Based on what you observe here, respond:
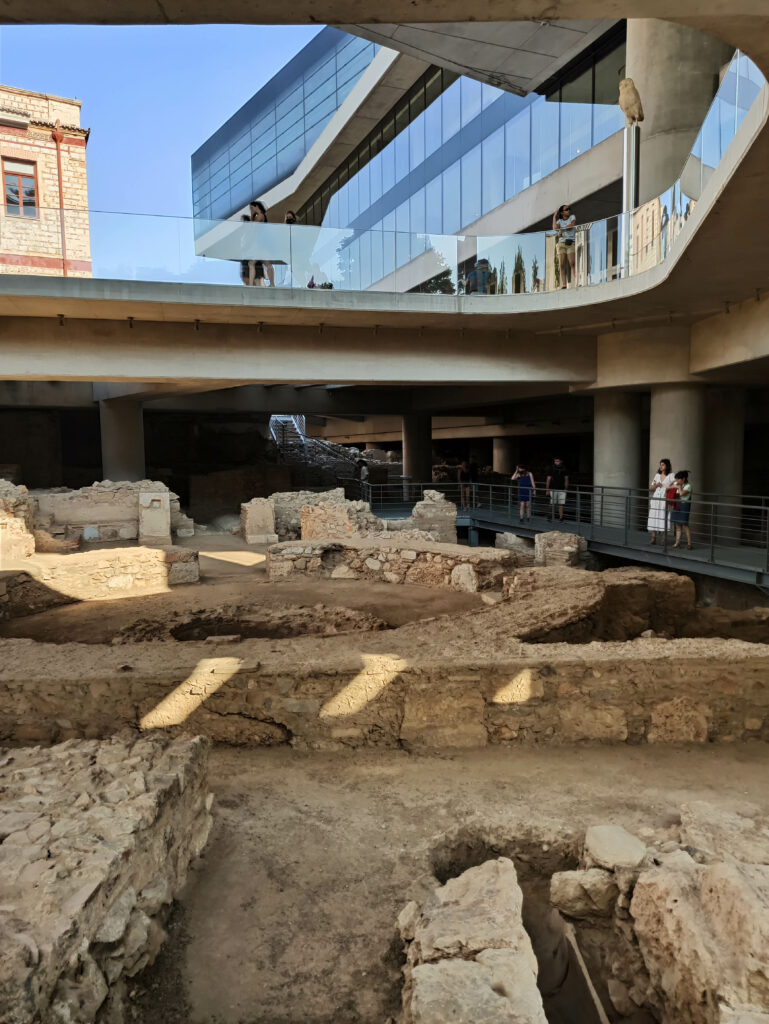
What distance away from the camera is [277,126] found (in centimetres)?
2862

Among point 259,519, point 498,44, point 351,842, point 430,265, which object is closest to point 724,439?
point 430,265

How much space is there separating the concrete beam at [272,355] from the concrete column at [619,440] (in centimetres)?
110

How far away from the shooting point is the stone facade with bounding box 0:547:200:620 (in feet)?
28.6

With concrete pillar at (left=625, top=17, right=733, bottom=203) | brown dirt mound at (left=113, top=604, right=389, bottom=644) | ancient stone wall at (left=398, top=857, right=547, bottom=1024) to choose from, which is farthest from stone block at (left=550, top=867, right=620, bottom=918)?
concrete pillar at (left=625, top=17, right=733, bottom=203)

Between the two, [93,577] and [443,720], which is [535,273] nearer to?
[93,577]

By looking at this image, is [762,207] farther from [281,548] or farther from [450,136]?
[450,136]

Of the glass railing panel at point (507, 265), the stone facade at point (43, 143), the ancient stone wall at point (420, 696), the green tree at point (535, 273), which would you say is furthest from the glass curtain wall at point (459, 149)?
the ancient stone wall at point (420, 696)

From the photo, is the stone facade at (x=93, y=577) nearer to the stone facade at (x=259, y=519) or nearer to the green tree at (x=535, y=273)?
the stone facade at (x=259, y=519)

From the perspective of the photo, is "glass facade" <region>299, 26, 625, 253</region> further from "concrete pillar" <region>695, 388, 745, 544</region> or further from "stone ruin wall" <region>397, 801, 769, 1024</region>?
"stone ruin wall" <region>397, 801, 769, 1024</region>

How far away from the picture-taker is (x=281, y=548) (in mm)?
9992

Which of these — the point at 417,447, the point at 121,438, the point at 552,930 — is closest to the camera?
the point at 552,930

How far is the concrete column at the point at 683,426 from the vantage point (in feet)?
42.3

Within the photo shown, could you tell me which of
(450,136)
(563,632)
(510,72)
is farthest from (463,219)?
(563,632)

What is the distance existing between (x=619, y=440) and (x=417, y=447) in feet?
31.5
